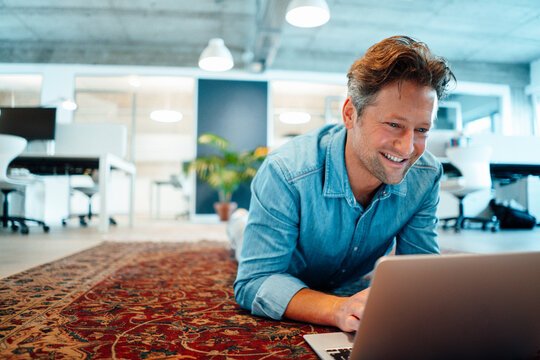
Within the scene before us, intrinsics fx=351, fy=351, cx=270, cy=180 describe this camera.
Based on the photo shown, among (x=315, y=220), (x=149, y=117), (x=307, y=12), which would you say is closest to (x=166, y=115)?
(x=149, y=117)

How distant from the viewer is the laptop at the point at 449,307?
1.48 feet

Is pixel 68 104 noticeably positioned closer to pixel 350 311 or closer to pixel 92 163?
pixel 92 163

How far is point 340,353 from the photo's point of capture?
2.04 ft

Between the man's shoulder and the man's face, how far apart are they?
96 mm

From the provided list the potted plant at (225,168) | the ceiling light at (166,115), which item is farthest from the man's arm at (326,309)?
the ceiling light at (166,115)

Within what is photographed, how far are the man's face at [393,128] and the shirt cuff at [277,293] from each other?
0.32 meters

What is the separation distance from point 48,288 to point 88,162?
262cm

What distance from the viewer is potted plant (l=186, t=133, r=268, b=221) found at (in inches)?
207

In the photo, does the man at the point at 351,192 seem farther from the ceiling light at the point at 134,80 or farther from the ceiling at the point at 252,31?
the ceiling light at the point at 134,80

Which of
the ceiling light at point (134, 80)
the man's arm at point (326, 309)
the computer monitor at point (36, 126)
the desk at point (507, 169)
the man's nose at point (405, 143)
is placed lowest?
the man's arm at point (326, 309)

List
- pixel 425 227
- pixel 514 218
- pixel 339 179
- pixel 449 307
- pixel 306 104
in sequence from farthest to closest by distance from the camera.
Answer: pixel 306 104 → pixel 514 218 → pixel 425 227 → pixel 339 179 → pixel 449 307

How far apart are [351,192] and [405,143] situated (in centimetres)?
18

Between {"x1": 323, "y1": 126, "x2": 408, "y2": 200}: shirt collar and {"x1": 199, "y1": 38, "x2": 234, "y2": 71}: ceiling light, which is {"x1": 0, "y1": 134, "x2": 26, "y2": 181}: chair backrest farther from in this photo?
{"x1": 323, "y1": 126, "x2": 408, "y2": 200}: shirt collar

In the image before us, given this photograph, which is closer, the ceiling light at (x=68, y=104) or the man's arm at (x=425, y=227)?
the man's arm at (x=425, y=227)
